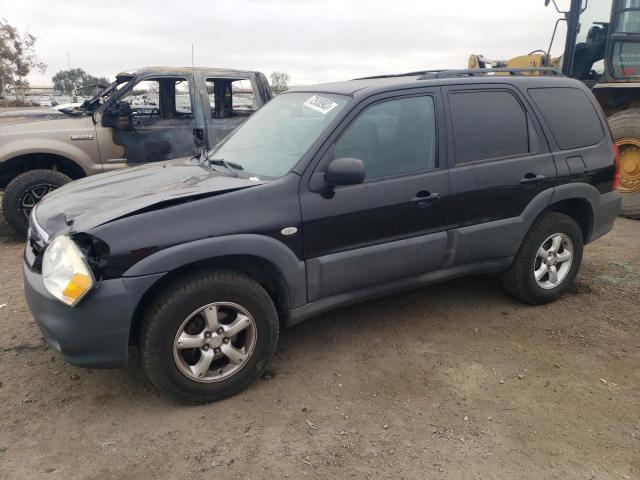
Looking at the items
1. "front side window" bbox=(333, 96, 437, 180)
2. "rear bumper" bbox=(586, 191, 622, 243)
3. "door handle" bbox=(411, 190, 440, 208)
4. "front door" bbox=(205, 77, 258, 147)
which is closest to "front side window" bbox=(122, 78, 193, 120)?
"front door" bbox=(205, 77, 258, 147)

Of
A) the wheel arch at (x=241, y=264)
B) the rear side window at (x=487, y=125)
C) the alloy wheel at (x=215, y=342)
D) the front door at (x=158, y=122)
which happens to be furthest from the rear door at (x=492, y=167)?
the front door at (x=158, y=122)

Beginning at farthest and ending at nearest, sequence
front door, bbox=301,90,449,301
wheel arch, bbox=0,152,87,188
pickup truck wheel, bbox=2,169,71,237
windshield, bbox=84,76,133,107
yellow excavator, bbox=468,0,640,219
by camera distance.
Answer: yellow excavator, bbox=468,0,640,219 < windshield, bbox=84,76,133,107 < wheel arch, bbox=0,152,87,188 < pickup truck wheel, bbox=2,169,71,237 < front door, bbox=301,90,449,301

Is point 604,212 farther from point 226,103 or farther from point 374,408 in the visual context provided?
point 226,103

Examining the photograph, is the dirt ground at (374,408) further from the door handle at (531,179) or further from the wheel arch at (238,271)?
the door handle at (531,179)

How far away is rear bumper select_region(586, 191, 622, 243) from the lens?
4.16 metres

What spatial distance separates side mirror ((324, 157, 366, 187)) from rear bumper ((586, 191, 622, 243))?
7.68ft

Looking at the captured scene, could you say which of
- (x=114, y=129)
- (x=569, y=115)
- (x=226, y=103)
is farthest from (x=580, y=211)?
(x=114, y=129)

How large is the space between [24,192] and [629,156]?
7.82 meters

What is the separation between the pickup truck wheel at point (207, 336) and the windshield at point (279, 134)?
0.79 meters

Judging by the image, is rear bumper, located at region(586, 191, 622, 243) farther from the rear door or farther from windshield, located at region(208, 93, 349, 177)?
windshield, located at region(208, 93, 349, 177)

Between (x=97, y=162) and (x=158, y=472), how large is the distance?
4569mm

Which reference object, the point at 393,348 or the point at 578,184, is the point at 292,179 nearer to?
the point at 393,348

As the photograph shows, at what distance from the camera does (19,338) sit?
3.60 m

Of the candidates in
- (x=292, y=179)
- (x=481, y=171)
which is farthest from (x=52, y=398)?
(x=481, y=171)
